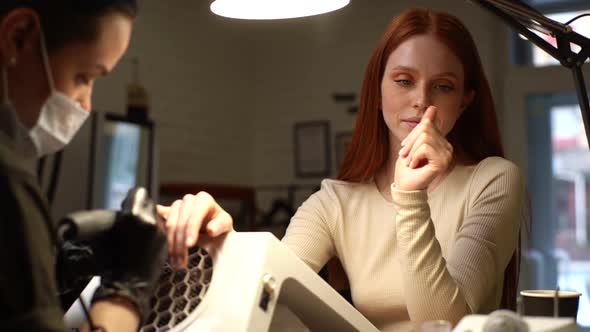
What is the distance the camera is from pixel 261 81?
20.1ft

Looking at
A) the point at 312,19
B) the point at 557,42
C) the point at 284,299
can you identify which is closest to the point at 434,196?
the point at 557,42

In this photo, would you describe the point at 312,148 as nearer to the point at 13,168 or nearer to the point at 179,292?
the point at 179,292

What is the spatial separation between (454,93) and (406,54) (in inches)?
5.0

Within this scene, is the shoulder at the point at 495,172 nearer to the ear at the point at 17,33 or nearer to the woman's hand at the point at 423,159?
the woman's hand at the point at 423,159

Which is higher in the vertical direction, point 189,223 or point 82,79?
point 82,79

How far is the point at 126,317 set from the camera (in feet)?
3.01

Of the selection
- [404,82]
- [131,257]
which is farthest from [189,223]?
[404,82]

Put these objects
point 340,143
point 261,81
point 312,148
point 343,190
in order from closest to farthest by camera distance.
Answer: point 343,190
point 340,143
point 312,148
point 261,81

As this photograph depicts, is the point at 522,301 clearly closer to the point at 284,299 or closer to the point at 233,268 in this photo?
the point at 284,299

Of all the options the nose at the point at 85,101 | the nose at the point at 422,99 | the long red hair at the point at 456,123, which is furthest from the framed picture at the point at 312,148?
the nose at the point at 85,101

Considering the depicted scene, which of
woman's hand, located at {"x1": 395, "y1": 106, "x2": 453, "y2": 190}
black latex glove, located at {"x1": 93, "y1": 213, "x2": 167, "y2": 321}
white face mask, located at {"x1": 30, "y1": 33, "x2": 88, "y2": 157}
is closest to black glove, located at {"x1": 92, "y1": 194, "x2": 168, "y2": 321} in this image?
black latex glove, located at {"x1": 93, "y1": 213, "x2": 167, "y2": 321}

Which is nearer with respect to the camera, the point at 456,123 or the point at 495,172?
the point at 495,172

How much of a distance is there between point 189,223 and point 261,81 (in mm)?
5059

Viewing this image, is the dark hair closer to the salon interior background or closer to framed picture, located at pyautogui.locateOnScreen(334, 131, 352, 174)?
the salon interior background
